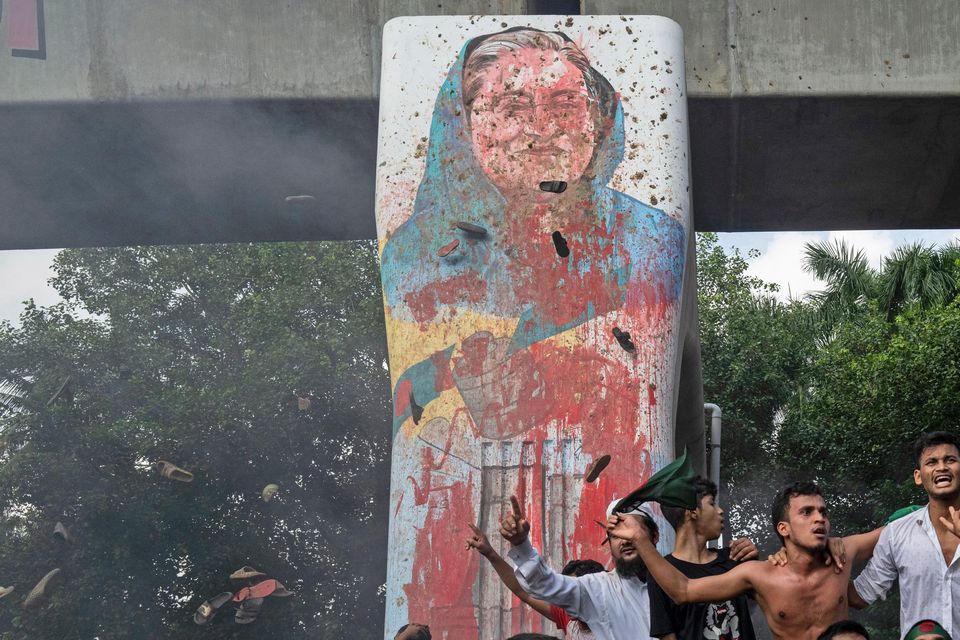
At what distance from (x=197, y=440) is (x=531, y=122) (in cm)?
1430

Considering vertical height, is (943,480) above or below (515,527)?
above

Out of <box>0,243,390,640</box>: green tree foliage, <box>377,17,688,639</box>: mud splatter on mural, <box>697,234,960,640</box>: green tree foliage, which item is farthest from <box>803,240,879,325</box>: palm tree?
<box>377,17,688,639</box>: mud splatter on mural

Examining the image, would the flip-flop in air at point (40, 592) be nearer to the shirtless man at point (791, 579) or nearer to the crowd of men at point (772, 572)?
the crowd of men at point (772, 572)

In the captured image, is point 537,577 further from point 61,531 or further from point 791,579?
point 61,531

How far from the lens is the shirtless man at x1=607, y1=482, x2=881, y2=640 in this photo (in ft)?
15.8

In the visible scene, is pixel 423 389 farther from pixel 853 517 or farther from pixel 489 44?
pixel 853 517

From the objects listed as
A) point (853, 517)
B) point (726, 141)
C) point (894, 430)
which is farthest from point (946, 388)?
point (726, 141)

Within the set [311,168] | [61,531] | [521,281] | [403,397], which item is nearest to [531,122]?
[521,281]

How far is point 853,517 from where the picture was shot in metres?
21.9

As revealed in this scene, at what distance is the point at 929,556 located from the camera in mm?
5090

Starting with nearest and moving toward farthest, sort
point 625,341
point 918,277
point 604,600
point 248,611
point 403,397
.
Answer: point 604,600 → point 625,341 → point 403,397 → point 248,611 → point 918,277

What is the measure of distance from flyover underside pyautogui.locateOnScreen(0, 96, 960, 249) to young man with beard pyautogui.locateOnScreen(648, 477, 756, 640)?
206 inches

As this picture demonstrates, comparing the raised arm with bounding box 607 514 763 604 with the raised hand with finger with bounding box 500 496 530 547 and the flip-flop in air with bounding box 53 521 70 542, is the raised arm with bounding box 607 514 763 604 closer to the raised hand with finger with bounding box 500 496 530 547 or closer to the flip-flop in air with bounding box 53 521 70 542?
the raised hand with finger with bounding box 500 496 530 547

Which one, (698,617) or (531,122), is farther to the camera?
(531,122)
